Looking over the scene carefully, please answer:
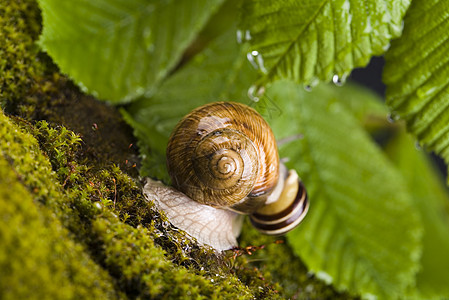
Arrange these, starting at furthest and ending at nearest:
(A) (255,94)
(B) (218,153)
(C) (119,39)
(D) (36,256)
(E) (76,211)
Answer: (C) (119,39), (A) (255,94), (B) (218,153), (E) (76,211), (D) (36,256)

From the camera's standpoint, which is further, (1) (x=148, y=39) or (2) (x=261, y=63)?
(1) (x=148, y=39)

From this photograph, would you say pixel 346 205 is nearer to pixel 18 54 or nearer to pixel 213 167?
pixel 213 167

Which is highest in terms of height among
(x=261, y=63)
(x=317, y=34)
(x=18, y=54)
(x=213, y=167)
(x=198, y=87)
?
(x=317, y=34)

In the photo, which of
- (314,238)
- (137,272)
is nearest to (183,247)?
(137,272)

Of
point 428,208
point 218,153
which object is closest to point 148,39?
point 218,153

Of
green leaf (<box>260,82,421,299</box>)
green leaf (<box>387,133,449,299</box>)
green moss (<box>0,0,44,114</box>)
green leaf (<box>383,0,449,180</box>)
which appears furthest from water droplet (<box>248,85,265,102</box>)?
green leaf (<box>387,133,449,299</box>)

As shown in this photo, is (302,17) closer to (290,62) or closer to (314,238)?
(290,62)

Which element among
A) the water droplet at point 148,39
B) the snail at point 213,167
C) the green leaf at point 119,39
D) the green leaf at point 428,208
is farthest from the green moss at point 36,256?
the green leaf at point 428,208
